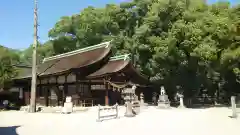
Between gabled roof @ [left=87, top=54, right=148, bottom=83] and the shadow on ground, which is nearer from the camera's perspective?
the shadow on ground

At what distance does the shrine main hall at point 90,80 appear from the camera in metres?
24.4

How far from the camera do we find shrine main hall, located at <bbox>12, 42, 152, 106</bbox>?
79.9 feet

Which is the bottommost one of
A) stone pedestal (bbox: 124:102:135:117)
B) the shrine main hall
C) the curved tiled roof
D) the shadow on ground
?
the shadow on ground

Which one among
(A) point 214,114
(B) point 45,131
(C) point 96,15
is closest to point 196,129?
(A) point 214,114

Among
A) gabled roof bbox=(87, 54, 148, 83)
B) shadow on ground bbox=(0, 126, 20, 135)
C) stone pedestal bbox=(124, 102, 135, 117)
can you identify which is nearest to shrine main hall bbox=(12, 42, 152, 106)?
gabled roof bbox=(87, 54, 148, 83)

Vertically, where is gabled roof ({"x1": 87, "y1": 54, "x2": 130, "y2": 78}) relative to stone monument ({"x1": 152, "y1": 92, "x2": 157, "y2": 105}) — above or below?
above

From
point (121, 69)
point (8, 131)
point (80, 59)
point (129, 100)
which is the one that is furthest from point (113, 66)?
point (8, 131)

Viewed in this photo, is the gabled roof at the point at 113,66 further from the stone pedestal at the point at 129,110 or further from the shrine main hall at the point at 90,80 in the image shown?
the stone pedestal at the point at 129,110

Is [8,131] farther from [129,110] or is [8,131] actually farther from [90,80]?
[90,80]

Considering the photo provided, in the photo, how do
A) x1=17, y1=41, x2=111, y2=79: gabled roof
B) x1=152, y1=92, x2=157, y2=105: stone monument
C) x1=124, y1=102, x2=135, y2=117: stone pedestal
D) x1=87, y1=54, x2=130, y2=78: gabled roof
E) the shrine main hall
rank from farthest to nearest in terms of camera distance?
x1=152, y1=92, x2=157, y2=105: stone monument, x1=17, y1=41, x2=111, y2=79: gabled roof, x1=87, y1=54, x2=130, y2=78: gabled roof, the shrine main hall, x1=124, y1=102, x2=135, y2=117: stone pedestal

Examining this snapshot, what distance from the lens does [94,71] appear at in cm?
2642

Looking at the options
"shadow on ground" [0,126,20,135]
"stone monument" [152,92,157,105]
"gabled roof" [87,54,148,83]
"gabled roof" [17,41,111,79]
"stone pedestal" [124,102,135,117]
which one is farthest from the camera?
"stone monument" [152,92,157,105]

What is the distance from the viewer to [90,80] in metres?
24.7

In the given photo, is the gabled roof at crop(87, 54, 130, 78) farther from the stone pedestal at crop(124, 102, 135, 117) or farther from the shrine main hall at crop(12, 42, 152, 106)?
the stone pedestal at crop(124, 102, 135, 117)
